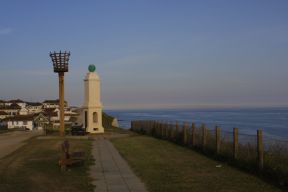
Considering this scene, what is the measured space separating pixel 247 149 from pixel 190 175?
2306mm

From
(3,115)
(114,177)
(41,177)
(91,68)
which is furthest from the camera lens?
(3,115)

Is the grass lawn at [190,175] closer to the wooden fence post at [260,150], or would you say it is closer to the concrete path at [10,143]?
the wooden fence post at [260,150]

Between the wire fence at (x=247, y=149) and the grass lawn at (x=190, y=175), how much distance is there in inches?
15.4

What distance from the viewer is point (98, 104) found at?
38.2 m

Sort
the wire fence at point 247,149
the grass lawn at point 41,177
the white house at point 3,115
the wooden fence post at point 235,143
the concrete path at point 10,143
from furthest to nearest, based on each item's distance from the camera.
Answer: the white house at point 3,115 < the concrete path at point 10,143 < the wooden fence post at point 235,143 < the wire fence at point 247,149 < the grass lawn at point 41,177

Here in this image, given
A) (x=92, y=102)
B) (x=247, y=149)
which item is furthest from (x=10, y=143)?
(x=247, y=149)

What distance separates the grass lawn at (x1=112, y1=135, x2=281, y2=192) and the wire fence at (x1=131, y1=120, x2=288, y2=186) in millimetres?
392

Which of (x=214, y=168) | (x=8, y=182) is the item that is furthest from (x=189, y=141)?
(x=8, y=182)

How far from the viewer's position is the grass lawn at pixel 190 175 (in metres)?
10.5

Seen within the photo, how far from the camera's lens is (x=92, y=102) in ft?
125

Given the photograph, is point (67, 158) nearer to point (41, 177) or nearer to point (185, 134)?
point (41, 177)

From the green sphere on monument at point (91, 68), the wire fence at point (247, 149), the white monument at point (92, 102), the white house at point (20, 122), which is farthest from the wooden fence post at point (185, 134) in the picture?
the white house at point (20, 122)

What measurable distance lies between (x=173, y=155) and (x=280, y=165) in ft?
23.4

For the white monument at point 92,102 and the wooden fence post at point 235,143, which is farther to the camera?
the white monument at point 92,102
